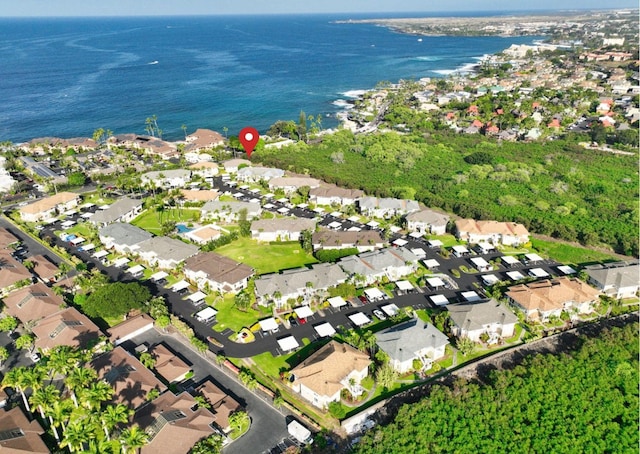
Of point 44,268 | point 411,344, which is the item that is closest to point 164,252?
point 44,268

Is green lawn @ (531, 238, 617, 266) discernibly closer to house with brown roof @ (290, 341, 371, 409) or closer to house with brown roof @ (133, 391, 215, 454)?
house with brown roof @ (290, 341, 371, 409)

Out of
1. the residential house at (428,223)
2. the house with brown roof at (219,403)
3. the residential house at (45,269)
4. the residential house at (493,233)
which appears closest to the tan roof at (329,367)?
the house with brown roof at (219,403)

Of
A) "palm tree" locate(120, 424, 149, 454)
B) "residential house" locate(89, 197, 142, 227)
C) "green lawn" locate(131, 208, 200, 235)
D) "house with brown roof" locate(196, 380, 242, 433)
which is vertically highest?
"palm tree" locate(120, 424, 149, 454)

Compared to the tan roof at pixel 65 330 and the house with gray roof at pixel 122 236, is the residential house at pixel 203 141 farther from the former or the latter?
the tan roof at pixel 65 330

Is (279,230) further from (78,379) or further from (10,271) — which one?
(78,379)

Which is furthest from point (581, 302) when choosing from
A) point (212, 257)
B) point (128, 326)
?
point (128, 326)

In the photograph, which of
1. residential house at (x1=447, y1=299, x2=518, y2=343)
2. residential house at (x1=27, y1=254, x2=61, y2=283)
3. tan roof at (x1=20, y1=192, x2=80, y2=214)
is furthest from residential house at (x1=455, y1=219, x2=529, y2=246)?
tan roof at (x1=20, y1=192, x2=80, y2=214)
